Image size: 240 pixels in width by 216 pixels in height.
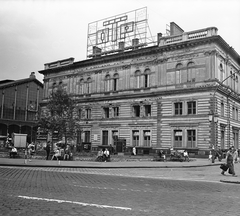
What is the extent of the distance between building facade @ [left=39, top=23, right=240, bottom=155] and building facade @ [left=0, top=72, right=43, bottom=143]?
33543 millimetres

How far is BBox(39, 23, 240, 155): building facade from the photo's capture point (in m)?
43.7

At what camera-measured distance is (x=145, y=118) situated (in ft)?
163

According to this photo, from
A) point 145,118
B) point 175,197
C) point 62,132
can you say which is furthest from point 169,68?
point 175,197

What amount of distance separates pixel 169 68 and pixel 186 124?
9349 mm

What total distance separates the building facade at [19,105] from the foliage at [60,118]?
46.6 meters

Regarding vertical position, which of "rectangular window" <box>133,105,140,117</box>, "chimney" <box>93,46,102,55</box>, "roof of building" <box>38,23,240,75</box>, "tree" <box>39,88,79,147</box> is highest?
"chimney" <box>93,46,102,55</box>

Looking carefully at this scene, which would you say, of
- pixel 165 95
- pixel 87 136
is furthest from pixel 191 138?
pixel 87 136

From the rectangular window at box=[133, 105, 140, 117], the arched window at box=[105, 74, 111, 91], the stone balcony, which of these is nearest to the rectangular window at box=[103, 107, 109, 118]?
the arched window at box=[105, 74, 111, 91]

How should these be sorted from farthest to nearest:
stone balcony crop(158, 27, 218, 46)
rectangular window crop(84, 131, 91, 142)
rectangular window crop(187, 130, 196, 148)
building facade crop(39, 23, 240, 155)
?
rectangular window crop(84, 131, 91, 142) → rectangular window crop(187, 130, 196, 148) → stone balcony crop(158, 27, 218, 46) → building facade crop(39, 23, 240, 155)

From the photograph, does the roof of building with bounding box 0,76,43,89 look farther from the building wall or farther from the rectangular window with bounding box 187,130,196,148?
the rectangular window with bounding box 187,130,196,148

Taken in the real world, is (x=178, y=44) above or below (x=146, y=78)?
above

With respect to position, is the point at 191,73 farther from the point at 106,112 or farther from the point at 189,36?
the point at 106,112

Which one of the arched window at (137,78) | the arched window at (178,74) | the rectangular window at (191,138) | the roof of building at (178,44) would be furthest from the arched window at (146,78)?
the rectangular window at (191,138)

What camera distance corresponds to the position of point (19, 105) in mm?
89750
